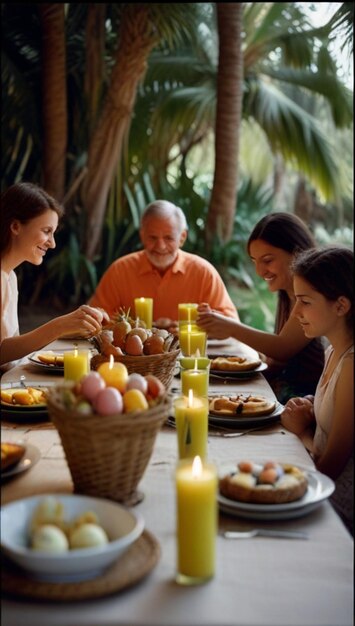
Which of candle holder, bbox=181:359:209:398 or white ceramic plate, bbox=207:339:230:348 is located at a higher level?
candle holder, bbox=181:359:209:398

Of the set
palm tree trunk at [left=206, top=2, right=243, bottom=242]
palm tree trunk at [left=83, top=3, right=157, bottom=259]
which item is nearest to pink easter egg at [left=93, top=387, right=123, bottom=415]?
palm tree trunk at [left=83, top=3, right=157, bottom=259]

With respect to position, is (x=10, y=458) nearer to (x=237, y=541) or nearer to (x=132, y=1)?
(x=237, y=541)

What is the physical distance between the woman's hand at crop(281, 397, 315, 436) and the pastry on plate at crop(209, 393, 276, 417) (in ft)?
0.16

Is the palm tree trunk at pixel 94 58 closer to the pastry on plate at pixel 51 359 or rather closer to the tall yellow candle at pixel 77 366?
the pastry on plate at pixel 51 359

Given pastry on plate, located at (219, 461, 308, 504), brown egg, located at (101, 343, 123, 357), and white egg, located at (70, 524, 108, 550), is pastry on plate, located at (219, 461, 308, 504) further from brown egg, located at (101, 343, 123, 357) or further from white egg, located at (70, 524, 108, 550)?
brown egg, located at (101, 343, 123, 357)

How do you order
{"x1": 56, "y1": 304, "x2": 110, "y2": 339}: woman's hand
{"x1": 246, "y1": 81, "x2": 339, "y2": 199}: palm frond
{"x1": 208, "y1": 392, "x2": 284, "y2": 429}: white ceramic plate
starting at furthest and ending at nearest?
1. {"x1": 246, "y1": 81, "x2": 339, "y2": 199}: palm frond
2. {"x1": 56, "y1": 304, "x2": 110, "y2": 339}: woman's hand
3. {"x1": 208, "y1": 392, "x2": 284, "y2": 429}: white ceramic plate

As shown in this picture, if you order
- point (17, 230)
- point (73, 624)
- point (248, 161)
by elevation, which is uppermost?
point (248, 161)

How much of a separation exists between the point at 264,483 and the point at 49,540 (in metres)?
0.50

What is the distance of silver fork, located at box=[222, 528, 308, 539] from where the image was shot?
1505 millimetres

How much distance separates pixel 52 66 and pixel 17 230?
A: 373cm

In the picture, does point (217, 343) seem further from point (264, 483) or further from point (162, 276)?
point (264, 483)

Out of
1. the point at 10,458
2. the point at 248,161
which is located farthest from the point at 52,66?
the point at 248,161

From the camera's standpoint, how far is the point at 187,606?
1.25 meters

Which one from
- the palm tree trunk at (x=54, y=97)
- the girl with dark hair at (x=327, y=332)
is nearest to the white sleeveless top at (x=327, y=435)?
the girl with dark hair at (x=327, y=332)
